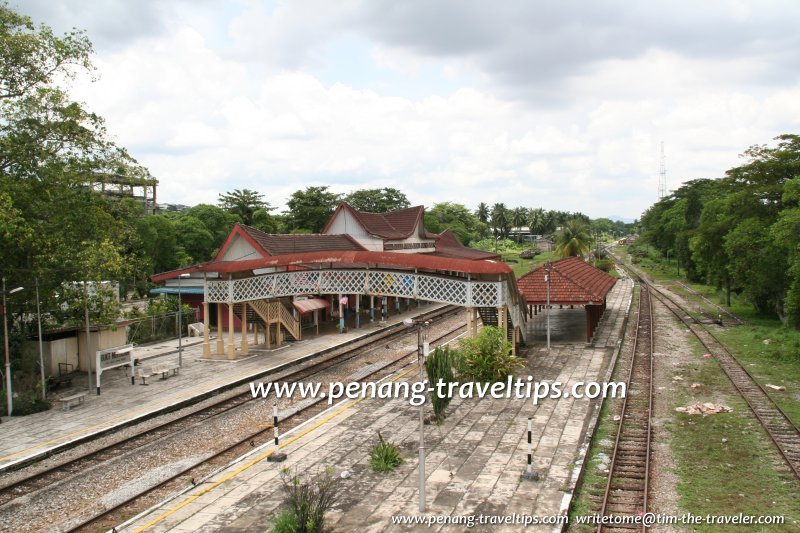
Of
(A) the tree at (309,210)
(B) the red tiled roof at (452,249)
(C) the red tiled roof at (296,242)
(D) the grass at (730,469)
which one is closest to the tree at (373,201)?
(A) the tree at (309,210)

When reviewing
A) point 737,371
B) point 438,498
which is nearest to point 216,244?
point 737,371

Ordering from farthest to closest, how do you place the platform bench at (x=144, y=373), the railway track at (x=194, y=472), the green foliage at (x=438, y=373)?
the platform bench at (x=144, y=373)
the green foliage at (x=438, y=373)
the railway track at (x=194, y=472)

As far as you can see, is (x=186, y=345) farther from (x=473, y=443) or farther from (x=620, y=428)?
(x=620, y=428)

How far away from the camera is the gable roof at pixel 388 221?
43.2m

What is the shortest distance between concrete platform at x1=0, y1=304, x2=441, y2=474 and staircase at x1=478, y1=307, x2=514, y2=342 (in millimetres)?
7961

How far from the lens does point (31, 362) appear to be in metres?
22.4

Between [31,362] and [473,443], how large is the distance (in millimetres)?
16680

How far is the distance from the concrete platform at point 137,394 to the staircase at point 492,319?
7961 mm

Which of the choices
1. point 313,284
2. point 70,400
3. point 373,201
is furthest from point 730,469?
point 373,201

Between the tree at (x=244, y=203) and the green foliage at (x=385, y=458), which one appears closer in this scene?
the green foliage at (x=385, y=458)

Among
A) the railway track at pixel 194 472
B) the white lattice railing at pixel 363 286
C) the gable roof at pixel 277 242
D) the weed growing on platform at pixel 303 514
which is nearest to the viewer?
the weed growing on platform at pixel 303 514

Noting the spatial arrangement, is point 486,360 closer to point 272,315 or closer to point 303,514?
point 272,315

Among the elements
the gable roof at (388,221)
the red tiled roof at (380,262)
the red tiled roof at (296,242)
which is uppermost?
the gable roof at (388,221)

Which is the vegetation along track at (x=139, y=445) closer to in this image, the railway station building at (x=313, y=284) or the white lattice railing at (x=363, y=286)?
the white lattice railing at (x=363, y=286)
